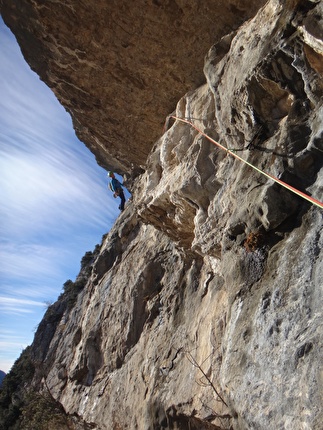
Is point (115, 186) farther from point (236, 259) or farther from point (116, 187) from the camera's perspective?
point (236, 259)

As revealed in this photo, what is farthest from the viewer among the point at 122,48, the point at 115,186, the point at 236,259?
the point at 115,186

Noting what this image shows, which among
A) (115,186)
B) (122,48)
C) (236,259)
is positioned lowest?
(236,259)

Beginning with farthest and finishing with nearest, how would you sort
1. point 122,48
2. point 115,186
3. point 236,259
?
point 115,186 < point 122,48 < point 236,259

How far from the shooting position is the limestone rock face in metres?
7.17

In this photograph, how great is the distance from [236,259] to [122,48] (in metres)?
5.76

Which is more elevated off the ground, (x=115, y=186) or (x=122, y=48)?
(x=115, y=186)

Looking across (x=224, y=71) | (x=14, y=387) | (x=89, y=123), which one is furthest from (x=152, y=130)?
(x=14, y=387)

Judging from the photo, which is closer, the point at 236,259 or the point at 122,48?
the point at 236,259

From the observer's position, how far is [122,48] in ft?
26.1

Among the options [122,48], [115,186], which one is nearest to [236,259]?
[122,48]

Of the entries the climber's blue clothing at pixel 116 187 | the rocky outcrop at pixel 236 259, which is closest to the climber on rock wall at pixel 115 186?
the climber's blue clothing at pixel 116 187

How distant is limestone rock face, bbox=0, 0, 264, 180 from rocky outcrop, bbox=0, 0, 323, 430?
0.78 m

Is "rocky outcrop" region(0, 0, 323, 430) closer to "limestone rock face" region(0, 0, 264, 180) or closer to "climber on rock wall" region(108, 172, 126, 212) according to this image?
"limestone rock face" region(0, 0, 264, 180)

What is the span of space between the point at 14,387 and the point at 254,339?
89.6 feet
